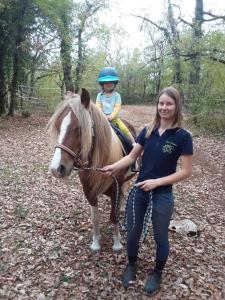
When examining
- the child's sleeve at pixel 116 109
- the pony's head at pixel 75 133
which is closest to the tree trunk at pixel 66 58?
the child's sleeve at pixel 116 109

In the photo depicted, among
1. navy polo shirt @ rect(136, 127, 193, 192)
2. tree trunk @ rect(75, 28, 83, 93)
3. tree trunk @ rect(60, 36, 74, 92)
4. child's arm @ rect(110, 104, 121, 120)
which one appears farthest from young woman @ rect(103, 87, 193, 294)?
tree trunk @ rect(75, 28, 83, 93)

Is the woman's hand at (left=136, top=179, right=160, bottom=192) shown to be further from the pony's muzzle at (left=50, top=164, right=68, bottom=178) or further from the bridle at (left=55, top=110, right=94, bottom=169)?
the pony's muzzle at (left=50, top=164, right=68, bottom=178)

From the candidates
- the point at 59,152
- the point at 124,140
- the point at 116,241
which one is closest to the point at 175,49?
the point at 124,140

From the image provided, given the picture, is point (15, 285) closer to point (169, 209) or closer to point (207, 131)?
point (169, 209)

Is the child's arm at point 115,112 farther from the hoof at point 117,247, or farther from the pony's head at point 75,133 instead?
the hoof at point 117,247

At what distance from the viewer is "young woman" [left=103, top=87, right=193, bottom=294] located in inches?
105

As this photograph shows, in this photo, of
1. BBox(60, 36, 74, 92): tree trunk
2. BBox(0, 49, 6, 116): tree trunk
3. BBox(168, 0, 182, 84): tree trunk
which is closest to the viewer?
BBox(168, 0, 182, 84): tree trunk

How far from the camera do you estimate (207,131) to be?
1263cm

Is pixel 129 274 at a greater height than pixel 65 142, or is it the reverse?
pixel 65 142

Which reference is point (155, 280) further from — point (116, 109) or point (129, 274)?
point (116, 109)

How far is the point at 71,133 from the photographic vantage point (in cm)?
A: 266

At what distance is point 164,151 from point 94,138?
76cm

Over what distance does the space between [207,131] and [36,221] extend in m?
9.80

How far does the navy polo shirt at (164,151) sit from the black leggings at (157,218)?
0.10 meters
